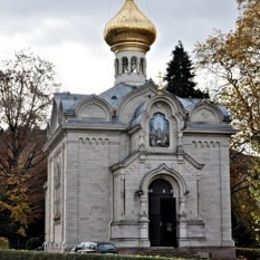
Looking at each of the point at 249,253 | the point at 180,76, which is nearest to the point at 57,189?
the point at 249,253

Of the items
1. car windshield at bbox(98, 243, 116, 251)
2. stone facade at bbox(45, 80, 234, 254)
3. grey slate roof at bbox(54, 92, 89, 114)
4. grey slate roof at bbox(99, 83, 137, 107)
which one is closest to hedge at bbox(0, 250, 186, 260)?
car windshield at bbox(98, 243, 116, 251)

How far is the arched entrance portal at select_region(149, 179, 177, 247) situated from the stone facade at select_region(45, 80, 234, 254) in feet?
0.54

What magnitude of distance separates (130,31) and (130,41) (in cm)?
54

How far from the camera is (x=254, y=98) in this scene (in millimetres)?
27656

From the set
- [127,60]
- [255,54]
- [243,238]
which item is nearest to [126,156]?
[127,60]

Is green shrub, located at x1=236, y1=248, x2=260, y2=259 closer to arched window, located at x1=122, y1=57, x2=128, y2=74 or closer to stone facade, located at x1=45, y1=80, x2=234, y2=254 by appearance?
stone facade, located at x1=45, y1=80, x2=234, y2=254

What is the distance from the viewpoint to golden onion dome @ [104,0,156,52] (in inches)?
1462

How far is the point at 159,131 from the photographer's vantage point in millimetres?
32406

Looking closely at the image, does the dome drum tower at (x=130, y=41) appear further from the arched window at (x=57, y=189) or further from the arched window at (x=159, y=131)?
the arched window at (x=57, y=189)

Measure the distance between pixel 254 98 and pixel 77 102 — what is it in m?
9.24

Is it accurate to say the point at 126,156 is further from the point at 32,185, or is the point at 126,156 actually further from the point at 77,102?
the point at 32,185

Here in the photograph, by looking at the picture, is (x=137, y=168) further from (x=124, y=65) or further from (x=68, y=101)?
(x=124, y=65)

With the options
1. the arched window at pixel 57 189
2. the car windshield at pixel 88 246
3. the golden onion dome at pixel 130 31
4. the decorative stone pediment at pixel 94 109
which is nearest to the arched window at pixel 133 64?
the golden onion dome at pixel 130 31

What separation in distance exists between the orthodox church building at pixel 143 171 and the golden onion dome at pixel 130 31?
396cm
